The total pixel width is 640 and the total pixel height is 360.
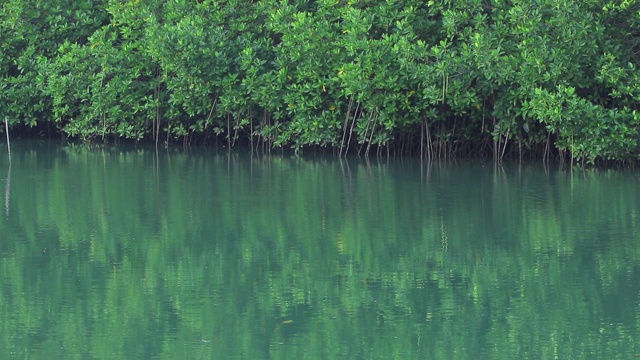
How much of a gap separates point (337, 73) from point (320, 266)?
8.91 metres

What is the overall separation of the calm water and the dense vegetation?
138cm

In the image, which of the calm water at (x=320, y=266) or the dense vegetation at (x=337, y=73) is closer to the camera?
the calm water at (x=320, y=266)

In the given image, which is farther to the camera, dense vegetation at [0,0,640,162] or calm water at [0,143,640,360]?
dense vegetation at [0,0,640,162]

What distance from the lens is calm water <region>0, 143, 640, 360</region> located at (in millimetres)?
7020

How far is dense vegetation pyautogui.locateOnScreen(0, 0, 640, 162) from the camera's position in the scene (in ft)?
51.8

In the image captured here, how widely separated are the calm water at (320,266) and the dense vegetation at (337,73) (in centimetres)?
138

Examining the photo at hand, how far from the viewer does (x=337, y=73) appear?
1789 cm

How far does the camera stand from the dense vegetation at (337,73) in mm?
Result: 15789

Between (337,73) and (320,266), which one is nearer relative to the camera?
(320,266)

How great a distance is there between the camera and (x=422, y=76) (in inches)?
654

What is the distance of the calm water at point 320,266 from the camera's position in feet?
23.0

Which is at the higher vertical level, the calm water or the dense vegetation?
the dense vegetation

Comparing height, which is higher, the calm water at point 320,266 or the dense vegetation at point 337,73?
the dense vegetation at point 337,73

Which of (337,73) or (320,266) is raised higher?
(337,73)
